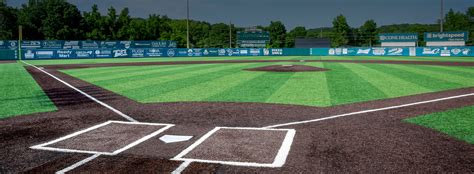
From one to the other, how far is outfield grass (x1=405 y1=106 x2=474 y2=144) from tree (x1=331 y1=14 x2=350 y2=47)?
320 ft

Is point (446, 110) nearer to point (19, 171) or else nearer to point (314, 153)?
point (314, 153)

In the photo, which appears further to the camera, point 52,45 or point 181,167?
point 52,45

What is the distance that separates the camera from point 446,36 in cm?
5025

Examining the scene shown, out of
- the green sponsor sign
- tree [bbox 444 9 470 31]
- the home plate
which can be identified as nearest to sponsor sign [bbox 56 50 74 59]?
the home plate

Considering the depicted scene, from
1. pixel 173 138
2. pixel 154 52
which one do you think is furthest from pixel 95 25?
pixel 173 138

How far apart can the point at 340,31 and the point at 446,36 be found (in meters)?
55.3

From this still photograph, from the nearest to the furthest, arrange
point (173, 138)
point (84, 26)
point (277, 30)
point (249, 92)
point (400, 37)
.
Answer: point (173, 138) → point (249, 92) → point (400, 37) → point (84, 26) → point (277, 30)

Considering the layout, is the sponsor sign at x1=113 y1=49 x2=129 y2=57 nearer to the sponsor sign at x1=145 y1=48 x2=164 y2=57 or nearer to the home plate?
the sponsor sign at x1=145 y1=48 x2=164 y2=57

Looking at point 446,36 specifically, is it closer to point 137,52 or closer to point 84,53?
point 137,52

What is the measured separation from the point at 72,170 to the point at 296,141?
11.2ft

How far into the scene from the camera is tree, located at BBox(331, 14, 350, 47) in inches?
4031

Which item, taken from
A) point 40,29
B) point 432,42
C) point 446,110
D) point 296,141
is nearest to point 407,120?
point 446,110

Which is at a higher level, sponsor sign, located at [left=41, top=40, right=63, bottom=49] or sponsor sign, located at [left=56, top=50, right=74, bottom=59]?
sponsor sign, located at [left=41, top=40, right=63, bottom=49]

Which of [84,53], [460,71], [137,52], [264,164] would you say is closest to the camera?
[264,164]
